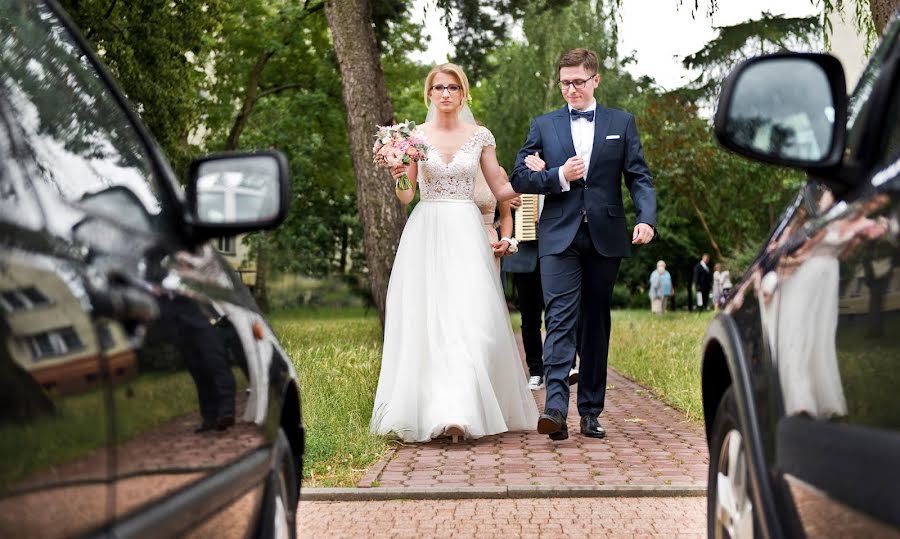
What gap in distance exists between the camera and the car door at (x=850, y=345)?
2.03 metres

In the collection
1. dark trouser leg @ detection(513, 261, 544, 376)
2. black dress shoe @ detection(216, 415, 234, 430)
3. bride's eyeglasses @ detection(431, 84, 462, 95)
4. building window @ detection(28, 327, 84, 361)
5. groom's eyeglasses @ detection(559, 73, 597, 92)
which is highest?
bride's eyeglasses @ detection(431, 84, 462, 95)

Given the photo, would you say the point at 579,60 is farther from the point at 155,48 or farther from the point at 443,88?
the point at 155,48

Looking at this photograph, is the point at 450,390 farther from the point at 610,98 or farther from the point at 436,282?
the point at 610,98

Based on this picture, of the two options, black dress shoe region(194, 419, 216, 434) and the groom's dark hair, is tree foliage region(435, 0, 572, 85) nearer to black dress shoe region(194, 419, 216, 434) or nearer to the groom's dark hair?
the groom's dark hair

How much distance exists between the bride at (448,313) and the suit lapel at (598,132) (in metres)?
1.27

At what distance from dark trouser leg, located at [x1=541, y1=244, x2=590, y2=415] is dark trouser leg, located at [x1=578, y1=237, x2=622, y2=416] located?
0.28 feet

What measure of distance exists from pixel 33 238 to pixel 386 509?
4395 millimetres

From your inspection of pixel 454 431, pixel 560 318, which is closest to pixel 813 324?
pixel 560 318

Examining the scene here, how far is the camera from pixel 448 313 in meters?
8.97

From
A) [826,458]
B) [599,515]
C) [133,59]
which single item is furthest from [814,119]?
[133,59]

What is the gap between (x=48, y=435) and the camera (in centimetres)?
183

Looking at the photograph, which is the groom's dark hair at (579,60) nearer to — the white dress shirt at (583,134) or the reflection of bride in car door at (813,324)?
the white dress shirt at (583,134)

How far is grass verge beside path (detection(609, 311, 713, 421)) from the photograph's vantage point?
10875 millimetres

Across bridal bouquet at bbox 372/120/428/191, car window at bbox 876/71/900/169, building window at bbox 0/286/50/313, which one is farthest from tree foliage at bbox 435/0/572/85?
building window at bbox 0/286/50/313
